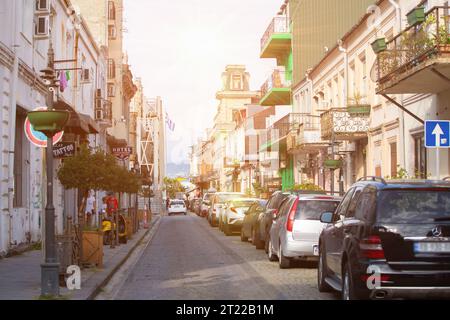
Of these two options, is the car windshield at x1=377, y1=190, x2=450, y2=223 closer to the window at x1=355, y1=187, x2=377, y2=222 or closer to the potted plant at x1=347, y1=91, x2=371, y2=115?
the window at x1=355, y1=187, x2=377, y2=222

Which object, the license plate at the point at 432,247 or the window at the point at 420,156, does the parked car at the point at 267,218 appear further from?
the license plate at the point at 432,247

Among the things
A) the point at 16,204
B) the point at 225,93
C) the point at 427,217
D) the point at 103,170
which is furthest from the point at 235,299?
the point at 225,93

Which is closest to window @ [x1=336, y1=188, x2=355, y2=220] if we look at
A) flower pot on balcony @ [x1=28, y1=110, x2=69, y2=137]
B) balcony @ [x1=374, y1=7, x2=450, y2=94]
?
flower pot on balcony @ [x1=28, y1=110, x2=69, y2=137]

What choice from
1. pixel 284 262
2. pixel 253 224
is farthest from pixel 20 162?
pixel 284 262

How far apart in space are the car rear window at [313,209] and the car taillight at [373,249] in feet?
22.0

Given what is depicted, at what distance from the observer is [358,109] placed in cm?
2756

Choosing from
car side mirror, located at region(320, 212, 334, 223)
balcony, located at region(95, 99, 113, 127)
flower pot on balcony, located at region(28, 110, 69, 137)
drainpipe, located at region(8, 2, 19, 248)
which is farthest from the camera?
balcony, located at region(95, 99, 113, 127)

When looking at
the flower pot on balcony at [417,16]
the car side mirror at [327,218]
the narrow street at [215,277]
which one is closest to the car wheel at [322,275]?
the narrow street at [215,277]

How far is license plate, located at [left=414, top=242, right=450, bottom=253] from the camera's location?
346 inches

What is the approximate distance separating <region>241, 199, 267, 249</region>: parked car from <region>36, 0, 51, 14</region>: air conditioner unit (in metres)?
8.54

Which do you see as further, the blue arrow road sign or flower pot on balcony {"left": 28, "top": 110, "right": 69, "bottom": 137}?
the blue arrow road sign

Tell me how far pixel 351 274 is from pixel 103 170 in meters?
10.7

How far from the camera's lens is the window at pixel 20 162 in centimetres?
2099

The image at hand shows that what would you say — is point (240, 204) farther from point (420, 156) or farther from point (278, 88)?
point (278, 88)
